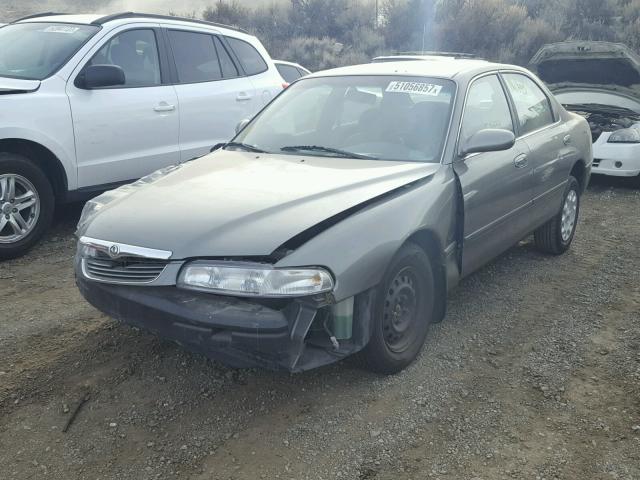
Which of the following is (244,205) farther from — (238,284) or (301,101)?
(301,101)

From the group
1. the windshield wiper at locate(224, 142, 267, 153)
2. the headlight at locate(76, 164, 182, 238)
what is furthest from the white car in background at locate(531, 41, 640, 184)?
the headlight at locate(76, 164, 182, 238)

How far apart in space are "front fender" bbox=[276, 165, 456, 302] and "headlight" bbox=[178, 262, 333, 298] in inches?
1.8

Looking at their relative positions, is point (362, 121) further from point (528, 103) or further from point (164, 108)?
point (164, 108)

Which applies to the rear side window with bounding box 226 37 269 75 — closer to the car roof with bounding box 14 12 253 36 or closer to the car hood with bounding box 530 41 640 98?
the car roof with bounding box 14 12 253 36

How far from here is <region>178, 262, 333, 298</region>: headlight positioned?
2.84m

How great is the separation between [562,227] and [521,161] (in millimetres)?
1326

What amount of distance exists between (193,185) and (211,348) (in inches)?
41.9

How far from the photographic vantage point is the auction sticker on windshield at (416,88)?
13.6 feet

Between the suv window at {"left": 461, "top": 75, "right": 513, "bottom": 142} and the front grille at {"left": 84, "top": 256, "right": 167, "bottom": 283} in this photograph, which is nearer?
the front grille at {"left": 84, "top": 256, "right": 167, "bottom": 283}

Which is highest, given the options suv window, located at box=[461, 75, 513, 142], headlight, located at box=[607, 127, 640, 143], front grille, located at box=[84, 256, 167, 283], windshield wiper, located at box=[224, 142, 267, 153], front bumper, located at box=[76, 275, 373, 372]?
suv window, located at box=[461, 75, 513, 142]

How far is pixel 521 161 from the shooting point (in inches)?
178

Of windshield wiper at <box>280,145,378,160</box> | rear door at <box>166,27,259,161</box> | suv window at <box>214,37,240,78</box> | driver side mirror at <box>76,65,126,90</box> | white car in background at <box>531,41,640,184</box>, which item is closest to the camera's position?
windshield wiper at <box>280,145,378,160</box>

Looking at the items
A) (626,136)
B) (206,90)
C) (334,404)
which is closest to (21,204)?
(206,90)

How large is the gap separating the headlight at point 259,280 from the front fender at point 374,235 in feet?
0.15
